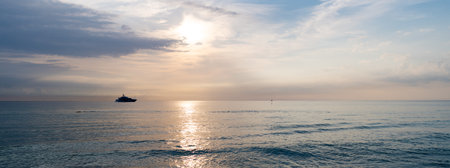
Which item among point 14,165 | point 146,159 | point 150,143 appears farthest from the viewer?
point 150,143

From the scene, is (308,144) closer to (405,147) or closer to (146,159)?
(405,147)

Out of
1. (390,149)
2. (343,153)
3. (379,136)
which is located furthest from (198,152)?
(379,136)

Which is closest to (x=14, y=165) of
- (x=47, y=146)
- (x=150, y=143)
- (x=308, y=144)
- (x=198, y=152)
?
(x=47, y=146)

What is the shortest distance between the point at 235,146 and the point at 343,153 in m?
14.1

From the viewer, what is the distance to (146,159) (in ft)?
91.7

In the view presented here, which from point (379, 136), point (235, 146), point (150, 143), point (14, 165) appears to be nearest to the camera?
point (14, 165)

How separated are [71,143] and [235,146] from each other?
81.3 ft

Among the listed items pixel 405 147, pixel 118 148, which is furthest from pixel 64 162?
pixel 405 147

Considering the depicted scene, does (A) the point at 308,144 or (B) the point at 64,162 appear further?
(A) the point at 308,144

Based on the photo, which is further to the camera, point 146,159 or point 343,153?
point 343,153

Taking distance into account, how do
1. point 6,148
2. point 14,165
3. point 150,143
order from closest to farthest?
point 14,165, point 6,148, point 150,143

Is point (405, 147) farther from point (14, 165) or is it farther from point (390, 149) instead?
point (14, 165)

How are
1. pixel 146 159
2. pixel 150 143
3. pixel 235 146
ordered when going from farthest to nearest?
pixel 150 143
pixel 235 146
pixel 146 159

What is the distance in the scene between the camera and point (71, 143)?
36.6 metres
